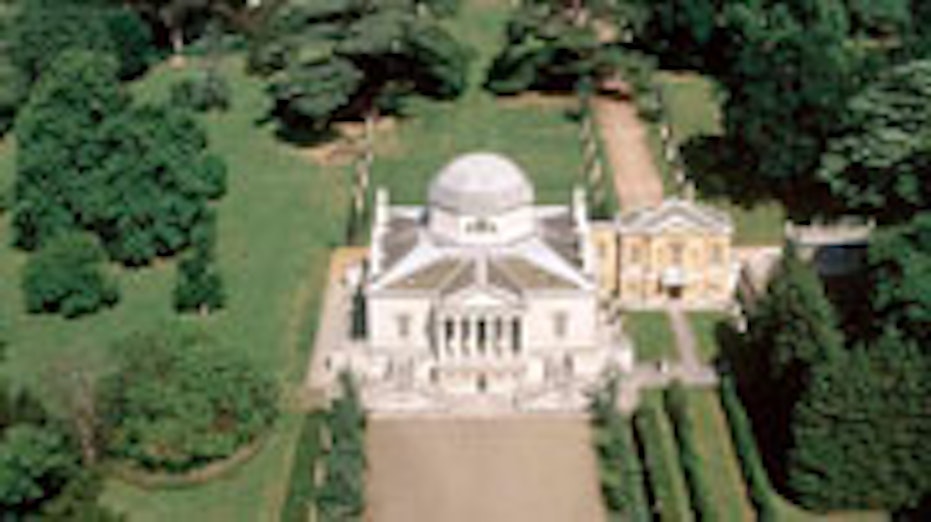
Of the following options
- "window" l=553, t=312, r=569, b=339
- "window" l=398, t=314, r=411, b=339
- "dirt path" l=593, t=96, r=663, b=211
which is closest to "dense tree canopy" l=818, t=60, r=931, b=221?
"dirt path" l=593, t=96, r=663, b=211

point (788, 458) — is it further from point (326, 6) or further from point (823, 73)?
point (326, 6)

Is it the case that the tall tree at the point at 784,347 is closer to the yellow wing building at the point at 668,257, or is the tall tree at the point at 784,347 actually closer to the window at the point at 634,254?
the yellow wing building at the point at 668,257

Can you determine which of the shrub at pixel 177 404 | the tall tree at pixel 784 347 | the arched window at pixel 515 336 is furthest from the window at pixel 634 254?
the shrub at pixel 177 404

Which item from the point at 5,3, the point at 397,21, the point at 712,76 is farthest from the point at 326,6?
the point at 5,3

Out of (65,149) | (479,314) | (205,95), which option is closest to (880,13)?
(205,95)

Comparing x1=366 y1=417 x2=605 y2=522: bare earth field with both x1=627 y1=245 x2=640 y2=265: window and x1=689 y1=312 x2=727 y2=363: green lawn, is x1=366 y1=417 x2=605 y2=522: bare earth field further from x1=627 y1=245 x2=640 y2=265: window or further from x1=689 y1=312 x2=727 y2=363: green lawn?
x1=627 y1=245 x2=640 y2=265: window

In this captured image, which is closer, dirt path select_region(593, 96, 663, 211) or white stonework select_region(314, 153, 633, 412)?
white stonework select_region(314, 153, 633, 412)

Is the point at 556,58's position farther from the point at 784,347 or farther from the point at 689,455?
the point at 689,455
